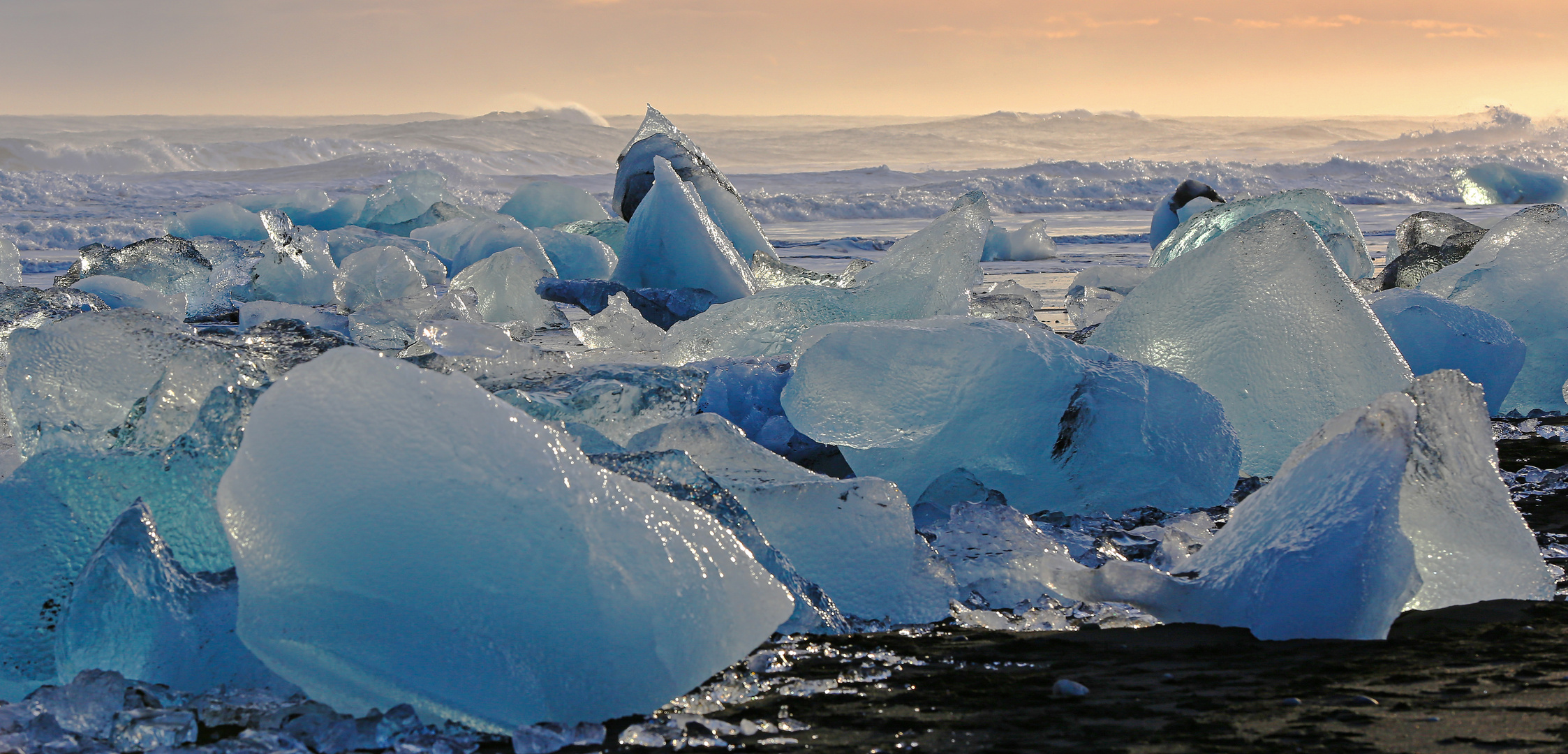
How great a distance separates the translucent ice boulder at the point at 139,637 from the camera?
1.20 meters

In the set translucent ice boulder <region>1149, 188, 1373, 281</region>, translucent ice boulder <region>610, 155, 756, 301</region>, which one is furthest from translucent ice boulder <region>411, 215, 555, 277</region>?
translucent ice boulder <region>1149, 188, 1373, 281</region>

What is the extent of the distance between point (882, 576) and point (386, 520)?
651 mm

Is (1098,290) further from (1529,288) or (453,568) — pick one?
(453,568)

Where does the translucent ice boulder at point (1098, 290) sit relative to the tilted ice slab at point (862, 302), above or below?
below

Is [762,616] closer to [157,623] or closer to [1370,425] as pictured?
[157,623]

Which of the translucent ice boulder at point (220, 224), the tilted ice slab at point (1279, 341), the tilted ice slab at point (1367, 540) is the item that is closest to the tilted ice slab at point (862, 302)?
the tilted ice slab at point (1279, 341)

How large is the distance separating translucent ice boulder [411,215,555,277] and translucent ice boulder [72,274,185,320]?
1.28 metres

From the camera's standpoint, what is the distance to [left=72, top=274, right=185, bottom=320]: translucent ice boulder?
381cm

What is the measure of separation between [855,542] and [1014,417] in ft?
1.82

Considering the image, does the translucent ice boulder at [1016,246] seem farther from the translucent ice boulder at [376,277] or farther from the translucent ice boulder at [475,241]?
the translucent ice boulder at [376,277]

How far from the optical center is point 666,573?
3.71ft

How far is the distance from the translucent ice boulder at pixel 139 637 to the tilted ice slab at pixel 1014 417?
1.03 meters

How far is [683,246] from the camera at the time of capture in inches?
165

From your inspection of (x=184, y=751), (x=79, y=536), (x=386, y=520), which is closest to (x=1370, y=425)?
(x=386, y=520)
